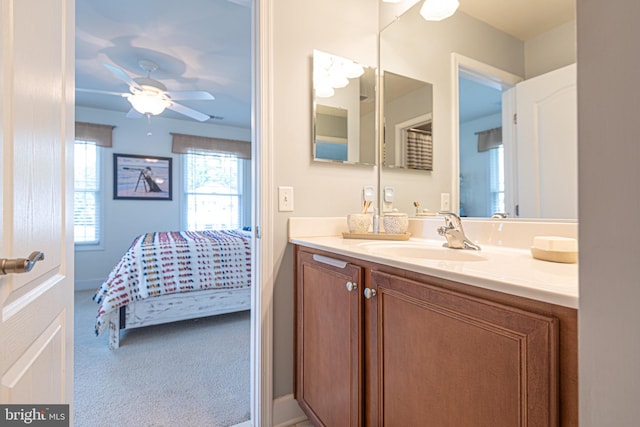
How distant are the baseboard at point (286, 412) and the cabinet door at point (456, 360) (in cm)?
67

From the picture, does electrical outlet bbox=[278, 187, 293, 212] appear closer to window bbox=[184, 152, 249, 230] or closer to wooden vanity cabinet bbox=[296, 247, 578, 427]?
wooden vanity cabinet bbox=[296, 247, 578, 427]

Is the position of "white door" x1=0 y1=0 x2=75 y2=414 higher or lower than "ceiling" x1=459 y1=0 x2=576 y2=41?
lower

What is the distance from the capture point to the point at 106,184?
13.6 feet

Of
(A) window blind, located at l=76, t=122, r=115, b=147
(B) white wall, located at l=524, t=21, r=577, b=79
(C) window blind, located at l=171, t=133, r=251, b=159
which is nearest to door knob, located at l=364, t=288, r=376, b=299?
(B) white wall, located at l=524, t=21, r=577, b=79

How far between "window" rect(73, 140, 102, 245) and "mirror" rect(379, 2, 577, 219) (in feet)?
13.8

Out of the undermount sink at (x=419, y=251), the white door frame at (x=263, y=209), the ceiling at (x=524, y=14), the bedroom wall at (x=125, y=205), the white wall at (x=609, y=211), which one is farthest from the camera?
the bedroom wall at (x=125, y=205)

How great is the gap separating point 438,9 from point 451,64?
30cm

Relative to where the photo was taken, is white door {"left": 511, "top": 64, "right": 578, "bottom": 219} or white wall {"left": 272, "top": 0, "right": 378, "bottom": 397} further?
white wall {"left": 272, "top": 0, "right": 378, "bottom": 397}

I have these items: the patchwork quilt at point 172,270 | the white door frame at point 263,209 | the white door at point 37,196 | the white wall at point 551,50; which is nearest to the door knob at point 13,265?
the white door at point 37,196

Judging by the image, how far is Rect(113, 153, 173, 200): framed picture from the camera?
4.21 meters

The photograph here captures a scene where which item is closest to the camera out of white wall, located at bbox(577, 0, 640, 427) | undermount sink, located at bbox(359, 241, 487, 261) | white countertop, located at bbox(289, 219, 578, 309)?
white wall, located at bbox(577, 0, 640, 427)

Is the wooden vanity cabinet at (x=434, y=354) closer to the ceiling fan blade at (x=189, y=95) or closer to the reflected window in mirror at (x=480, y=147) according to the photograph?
the reflected window in mirror at (x=480, y=147)

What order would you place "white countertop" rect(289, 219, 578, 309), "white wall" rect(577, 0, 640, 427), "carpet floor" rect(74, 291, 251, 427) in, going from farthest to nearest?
"carpet floor" rect(74, 291, 251, 427), "white countertop" rect(289, 219, 578, 309), "white wall" rect(577, 0, 640, 427)

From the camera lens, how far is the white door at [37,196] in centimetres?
55
